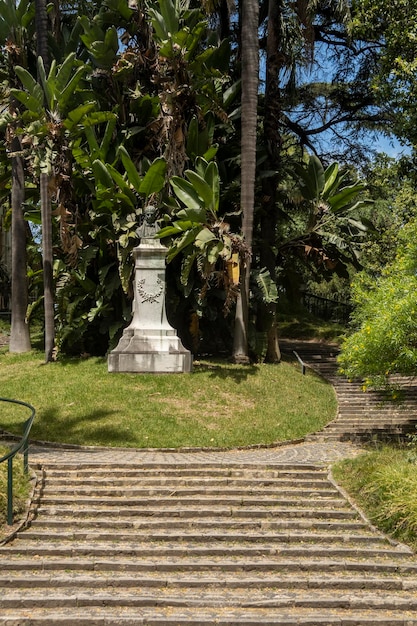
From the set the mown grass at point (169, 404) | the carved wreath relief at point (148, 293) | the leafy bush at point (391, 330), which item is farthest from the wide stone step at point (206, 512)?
the carved wreath relief at point (148, 293)

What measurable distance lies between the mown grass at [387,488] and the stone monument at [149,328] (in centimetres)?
687

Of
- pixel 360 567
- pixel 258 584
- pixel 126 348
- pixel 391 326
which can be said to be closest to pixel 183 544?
pixel 258 584

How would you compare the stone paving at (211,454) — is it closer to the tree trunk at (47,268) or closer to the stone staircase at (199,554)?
the stone staircase at (199,554)

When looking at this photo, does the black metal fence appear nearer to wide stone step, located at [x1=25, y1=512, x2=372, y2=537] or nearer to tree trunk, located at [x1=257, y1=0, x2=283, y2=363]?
tree trunk, located at [x1=257, y1=0, x2=283, y2=363]

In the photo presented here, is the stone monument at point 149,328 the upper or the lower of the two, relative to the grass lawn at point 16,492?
upper

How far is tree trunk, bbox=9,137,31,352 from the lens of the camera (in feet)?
70.7

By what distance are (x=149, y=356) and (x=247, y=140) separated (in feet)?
22.0

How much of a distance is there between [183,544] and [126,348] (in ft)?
29.5

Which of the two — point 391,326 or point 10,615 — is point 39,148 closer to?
point 391,326

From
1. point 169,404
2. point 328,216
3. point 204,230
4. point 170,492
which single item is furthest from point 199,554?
point 328,216

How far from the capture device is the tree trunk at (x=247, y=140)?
61.7 feet

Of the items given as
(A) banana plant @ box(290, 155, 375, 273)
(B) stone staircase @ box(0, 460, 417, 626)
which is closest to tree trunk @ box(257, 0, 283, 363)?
(A) banana plant @ box(290, 155, 375, 273)

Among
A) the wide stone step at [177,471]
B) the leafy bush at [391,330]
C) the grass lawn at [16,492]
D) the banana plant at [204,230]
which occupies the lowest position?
the wide stone step at [177,471]

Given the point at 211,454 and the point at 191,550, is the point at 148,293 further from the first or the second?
the point at 191,550
